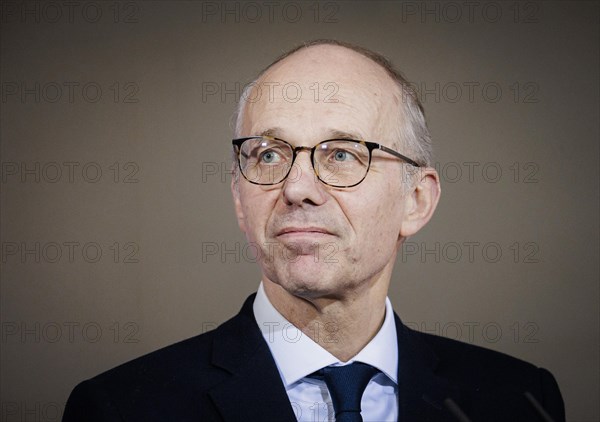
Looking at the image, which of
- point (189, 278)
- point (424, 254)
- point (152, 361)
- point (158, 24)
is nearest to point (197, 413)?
point (152, 361)

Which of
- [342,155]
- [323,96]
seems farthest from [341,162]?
[323,96]

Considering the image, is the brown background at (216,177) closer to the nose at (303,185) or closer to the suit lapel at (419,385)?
the suit lapel at (419,385)

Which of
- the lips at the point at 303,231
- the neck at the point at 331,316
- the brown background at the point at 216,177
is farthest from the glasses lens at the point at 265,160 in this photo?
the brown background at the point at 216,177

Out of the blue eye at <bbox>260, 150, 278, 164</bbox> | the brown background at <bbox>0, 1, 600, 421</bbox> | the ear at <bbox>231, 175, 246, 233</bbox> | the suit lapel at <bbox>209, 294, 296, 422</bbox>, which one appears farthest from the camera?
the brown background at <bbox>0, 1, 600, 421</bbox>

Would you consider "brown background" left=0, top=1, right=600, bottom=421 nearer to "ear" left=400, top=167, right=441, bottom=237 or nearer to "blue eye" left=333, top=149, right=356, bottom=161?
"ear" left=400, top=167, right=441, bottom=237

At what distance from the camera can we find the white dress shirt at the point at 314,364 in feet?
5.74

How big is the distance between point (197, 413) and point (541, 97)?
172 cm

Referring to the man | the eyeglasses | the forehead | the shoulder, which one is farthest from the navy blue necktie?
the forehead

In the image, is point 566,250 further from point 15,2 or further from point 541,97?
point 15,2

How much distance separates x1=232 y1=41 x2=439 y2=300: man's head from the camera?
1.70 metres

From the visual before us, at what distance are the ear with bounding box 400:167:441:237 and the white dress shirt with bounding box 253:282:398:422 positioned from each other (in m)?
0.24

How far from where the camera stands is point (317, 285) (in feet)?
5.55

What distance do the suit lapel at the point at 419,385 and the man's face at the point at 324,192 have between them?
193mm

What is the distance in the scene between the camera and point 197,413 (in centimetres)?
170
